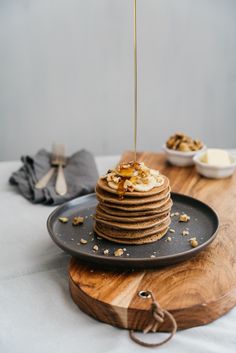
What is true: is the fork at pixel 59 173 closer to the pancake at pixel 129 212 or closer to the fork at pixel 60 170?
the fork at pixel 60 170

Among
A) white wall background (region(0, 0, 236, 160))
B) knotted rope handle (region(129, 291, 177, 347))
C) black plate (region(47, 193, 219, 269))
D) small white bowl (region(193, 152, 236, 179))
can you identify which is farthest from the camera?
white wall background (region(0, 0, 236, 160))

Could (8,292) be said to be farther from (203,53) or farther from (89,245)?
(203,53)

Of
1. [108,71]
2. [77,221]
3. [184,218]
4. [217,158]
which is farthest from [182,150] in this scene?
[108,71]

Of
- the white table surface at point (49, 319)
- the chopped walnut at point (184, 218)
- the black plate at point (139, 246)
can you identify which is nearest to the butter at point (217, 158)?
the black plate at point (139, 246)

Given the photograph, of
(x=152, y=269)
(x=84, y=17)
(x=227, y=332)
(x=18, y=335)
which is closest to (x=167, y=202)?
(x=152, y=269)

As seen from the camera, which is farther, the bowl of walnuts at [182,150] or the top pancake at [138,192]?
the bowl of walnuts at [182,150]

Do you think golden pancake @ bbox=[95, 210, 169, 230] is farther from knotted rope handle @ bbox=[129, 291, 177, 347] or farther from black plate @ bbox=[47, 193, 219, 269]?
knotted rope handle @ bbox=[129, 291, 177, 347]

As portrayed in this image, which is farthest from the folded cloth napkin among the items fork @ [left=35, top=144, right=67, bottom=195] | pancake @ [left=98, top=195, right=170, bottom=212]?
pancake @ [left=98, top=195, right=170, bottom=212]
